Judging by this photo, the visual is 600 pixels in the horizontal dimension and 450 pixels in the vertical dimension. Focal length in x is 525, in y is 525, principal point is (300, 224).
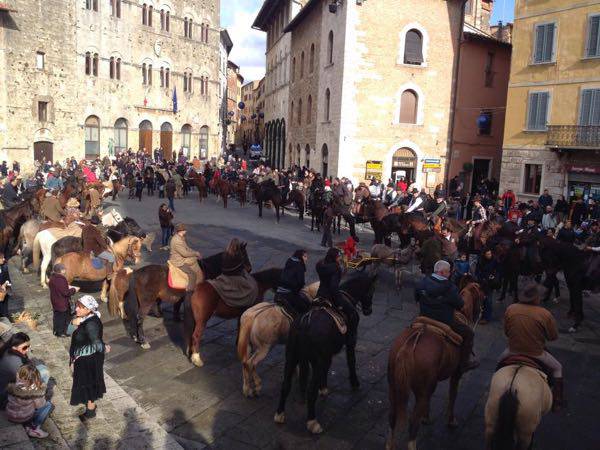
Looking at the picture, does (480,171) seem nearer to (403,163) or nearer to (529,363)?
(403,163)

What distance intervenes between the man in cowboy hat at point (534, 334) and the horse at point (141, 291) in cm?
403

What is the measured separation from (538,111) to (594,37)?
3.50 m

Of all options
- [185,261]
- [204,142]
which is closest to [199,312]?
[185,261]

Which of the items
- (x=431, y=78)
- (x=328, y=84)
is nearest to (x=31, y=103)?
(x=328, y=84)

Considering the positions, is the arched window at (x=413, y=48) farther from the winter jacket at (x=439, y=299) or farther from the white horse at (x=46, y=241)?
the winter jacket at (x=439, y=299)

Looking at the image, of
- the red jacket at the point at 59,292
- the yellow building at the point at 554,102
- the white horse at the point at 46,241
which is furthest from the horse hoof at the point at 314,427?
the yellow building at the point at 554,102

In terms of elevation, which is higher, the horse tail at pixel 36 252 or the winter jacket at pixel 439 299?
the winter jacket at pixel 439 299

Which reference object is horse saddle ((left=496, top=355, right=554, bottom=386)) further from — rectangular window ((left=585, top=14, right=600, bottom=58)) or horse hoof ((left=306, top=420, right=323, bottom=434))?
rectangular window ((left=585, top=14, right=600, bottom=58))

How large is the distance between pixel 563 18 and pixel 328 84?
11.4 metres

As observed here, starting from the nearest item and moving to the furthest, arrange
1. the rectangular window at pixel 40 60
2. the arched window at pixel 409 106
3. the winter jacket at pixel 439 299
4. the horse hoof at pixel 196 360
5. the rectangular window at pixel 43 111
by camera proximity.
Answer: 1. the winter jacket at pixel 439 299
2. the horse hoof at pixel 196 360
3. the arched window at pixel 409 106
4. the rectangular window at pixel 40 60
5. the rectangular window at pixel 43 111

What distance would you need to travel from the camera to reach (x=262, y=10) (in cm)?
4403

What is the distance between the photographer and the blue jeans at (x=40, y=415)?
17.7 ft

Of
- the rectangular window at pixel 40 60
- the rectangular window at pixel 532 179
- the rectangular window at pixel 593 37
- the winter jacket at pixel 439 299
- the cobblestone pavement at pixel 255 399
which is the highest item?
the rectangular window at pixel 40 60

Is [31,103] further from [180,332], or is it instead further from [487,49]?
[180,332]
